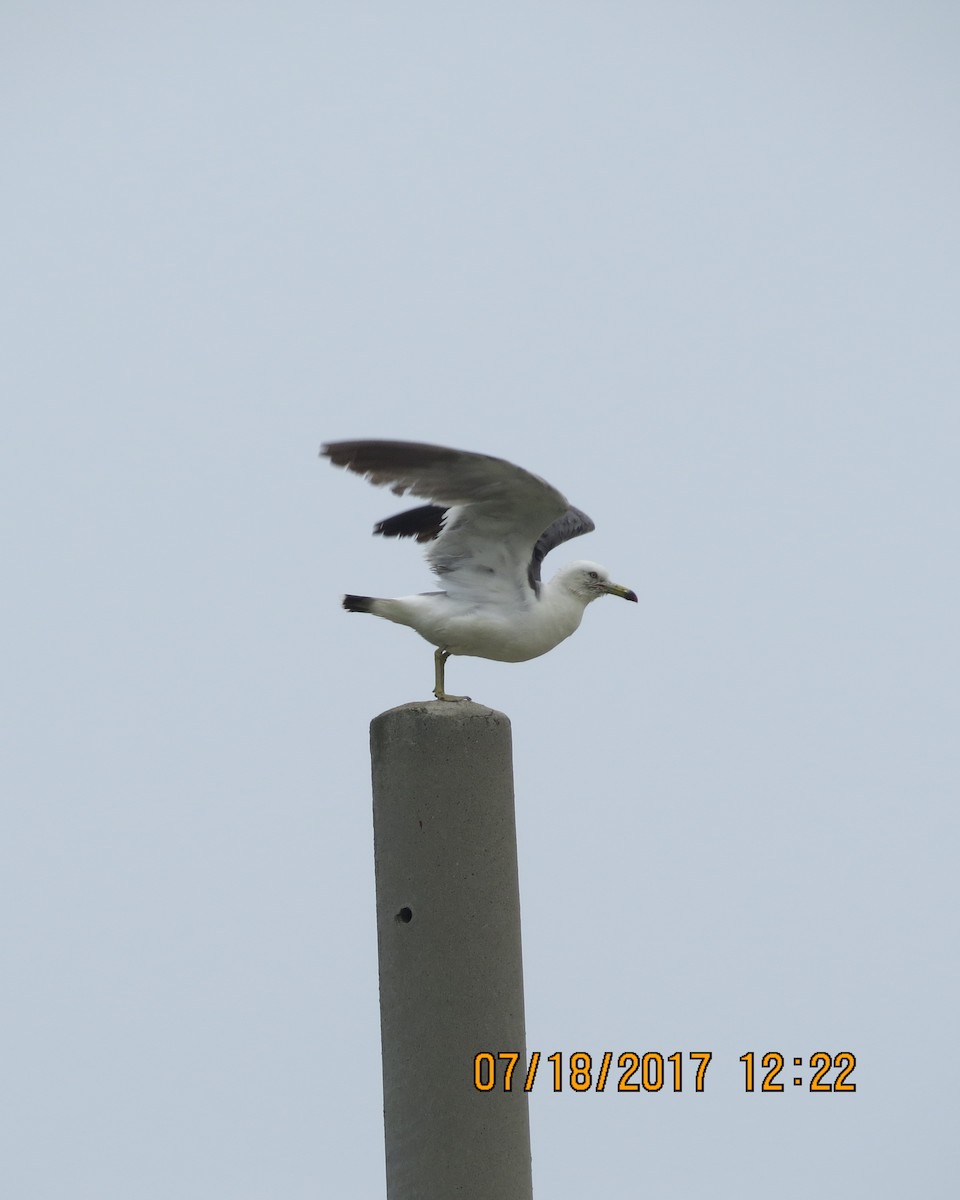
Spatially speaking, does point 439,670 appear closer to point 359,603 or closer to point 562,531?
point 359,603

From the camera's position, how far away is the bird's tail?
838 cm

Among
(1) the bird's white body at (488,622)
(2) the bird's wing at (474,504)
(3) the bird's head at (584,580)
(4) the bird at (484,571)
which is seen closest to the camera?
(2) the bird's wing at (474,504)

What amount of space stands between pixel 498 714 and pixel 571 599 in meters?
1.38

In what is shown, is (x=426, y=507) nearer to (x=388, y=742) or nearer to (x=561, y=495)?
(x=561, y=495)

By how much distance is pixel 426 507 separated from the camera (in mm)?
9555

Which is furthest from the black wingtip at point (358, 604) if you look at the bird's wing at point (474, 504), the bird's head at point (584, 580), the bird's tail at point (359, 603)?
the bird's head at point (584, 580)

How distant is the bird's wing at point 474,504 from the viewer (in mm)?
7730

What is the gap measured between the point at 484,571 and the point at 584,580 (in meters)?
0.67

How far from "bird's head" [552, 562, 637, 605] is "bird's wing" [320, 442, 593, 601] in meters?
0.19

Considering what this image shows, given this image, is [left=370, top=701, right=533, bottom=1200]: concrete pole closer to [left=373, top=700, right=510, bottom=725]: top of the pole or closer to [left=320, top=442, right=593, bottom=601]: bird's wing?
[left=373, top=700, right=510, bottom=725]: top of the pole

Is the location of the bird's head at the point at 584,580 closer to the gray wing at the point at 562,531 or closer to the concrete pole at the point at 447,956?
the gray wing at the point at 562,531

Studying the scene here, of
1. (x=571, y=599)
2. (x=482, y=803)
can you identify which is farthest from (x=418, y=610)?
(x=482, y=803)

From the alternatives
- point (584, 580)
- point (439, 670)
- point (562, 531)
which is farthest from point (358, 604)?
point (562, 531)

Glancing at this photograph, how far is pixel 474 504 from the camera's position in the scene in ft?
26.8
